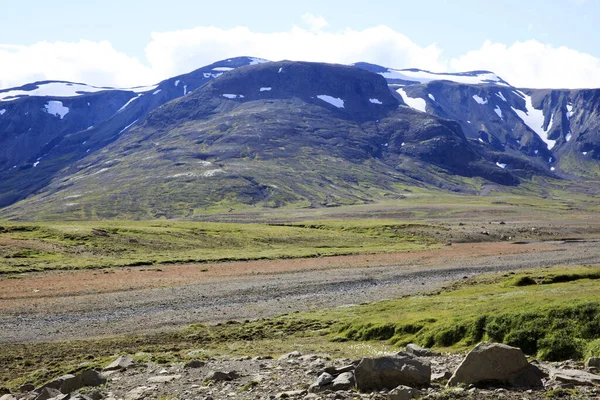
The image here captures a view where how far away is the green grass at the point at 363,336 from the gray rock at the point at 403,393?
9.93m

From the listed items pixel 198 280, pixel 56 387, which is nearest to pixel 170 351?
pixel 56 387

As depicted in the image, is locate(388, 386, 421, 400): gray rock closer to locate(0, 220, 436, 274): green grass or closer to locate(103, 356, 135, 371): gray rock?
locate(103, 356, 135, 371): gray rock

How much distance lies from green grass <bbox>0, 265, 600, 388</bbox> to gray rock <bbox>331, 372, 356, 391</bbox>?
8872mm

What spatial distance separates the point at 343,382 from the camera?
19688 millimetres

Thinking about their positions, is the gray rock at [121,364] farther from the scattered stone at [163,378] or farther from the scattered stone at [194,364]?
the scattered stone at [163,378]

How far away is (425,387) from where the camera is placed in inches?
748

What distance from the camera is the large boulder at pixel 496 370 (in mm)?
18797

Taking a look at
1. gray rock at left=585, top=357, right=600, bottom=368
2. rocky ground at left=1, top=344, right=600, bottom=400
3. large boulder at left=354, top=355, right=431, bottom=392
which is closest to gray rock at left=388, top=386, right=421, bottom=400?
rocky ground at left=1, top=344, right=600, bottom=400

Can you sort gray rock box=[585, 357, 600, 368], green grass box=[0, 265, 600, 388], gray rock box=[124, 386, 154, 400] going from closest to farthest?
gray rock box=[585, 357, 600, 368], gray rock box=[124, 386, 154, 400], green grass box=[0, 265, 600, 388]

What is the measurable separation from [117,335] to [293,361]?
21009 mm

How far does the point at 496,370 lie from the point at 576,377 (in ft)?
8.56

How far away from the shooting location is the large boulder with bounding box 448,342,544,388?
18.8 meters

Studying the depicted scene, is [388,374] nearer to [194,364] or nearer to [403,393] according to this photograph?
[403,393]

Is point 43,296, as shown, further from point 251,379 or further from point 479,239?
point 479,239
